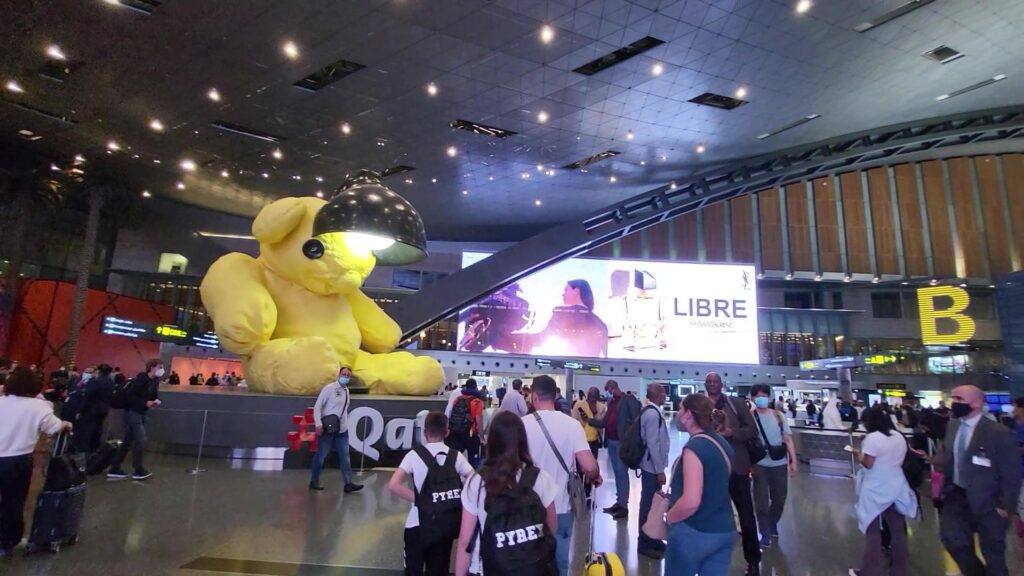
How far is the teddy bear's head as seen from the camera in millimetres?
7797

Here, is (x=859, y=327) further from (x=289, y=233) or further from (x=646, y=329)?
(x=289, y=233)

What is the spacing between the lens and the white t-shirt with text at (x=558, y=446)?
8.89ft

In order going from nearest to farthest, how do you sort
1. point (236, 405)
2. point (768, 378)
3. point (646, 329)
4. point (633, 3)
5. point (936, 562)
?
point (936, 562) → point (236, 405) → point (633, 3) → point (646, 329) → point (768, 378)

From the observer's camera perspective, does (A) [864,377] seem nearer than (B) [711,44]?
No

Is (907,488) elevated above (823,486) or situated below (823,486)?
above

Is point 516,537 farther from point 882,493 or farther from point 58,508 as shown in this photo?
point 58,508

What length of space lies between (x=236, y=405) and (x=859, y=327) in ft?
112

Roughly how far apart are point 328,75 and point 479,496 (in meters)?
12.7

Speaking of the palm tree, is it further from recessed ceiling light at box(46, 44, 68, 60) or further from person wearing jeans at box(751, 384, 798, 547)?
person wearing jeans at box(751, 384, 798, 547)

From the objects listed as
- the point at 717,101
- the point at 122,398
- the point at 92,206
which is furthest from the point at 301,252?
the point at 92,206

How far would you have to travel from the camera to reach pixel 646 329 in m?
21.3

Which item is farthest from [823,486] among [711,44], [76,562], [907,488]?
[76,562]

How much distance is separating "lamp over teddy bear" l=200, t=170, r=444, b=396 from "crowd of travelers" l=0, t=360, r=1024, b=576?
1.47 meters

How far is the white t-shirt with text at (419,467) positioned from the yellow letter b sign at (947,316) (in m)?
24.2
